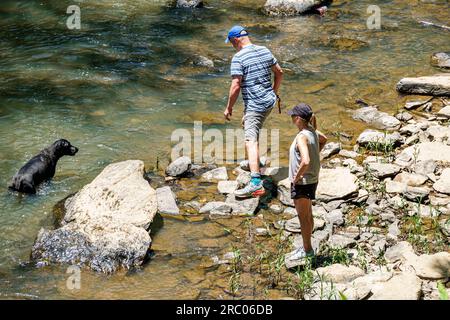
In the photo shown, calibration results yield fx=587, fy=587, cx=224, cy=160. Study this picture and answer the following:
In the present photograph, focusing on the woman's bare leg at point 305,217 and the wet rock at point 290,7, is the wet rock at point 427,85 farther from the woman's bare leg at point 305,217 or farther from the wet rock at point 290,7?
the wet rock at point 290,7

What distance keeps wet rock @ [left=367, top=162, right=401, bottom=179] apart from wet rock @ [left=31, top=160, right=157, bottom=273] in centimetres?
321

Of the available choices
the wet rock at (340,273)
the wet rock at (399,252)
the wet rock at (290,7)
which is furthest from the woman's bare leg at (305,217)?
the wet rock at (290,7)

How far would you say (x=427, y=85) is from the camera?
11.5 meters

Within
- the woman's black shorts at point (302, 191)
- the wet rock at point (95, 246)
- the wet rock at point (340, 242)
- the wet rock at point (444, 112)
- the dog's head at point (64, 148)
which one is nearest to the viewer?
the woman's black shorts at point (302, 191)

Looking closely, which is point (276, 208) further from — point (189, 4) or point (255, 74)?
point (189, 4)

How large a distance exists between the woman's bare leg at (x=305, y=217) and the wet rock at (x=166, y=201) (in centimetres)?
212

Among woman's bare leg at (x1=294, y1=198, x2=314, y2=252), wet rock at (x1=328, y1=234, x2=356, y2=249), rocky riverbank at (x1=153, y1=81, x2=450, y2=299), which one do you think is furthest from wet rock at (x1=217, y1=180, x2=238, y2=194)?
woman's bare leg at (x1=294, y1=198, x2=314, y2=252)

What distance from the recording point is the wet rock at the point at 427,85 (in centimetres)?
1143

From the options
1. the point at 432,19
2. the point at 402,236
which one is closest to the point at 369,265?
the point at 402,236

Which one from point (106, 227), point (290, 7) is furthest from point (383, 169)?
point (290, 7)

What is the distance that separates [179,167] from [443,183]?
3.87m

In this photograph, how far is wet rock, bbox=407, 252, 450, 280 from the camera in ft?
20.2
